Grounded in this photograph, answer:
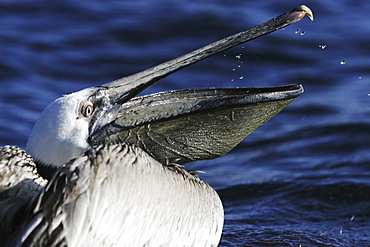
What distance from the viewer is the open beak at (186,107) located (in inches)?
132

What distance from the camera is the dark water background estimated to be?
5.19 metres

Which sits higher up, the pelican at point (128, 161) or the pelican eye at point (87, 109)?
the pelican eye at point (87, 109)

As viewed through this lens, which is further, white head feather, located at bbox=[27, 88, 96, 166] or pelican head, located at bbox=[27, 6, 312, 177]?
pelican head, located at bbox=[27, 6, 312, 177]

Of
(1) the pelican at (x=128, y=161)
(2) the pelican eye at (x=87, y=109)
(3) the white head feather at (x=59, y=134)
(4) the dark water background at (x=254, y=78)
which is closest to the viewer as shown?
(1) the pelican at (x=128, y=161)

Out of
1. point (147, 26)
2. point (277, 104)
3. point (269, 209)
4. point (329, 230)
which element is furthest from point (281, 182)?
point (147, 26)

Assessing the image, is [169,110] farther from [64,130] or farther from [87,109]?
[64,130]

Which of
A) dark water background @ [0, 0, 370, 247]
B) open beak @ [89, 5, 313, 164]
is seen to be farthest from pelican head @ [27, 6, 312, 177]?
dark water background @ [0, 0, 370, 247]

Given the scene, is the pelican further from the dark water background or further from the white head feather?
the dark water background

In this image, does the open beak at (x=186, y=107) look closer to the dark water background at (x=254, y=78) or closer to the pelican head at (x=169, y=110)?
the pelican head at (x=169, y=110)

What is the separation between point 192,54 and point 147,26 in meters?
5.51

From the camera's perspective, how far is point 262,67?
7715mm

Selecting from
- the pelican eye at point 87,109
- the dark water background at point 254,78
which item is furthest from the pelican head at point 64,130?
the dark water background at point 254,78

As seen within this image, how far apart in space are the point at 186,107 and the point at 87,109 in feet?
1.71

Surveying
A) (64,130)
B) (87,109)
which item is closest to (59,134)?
(64,130)
